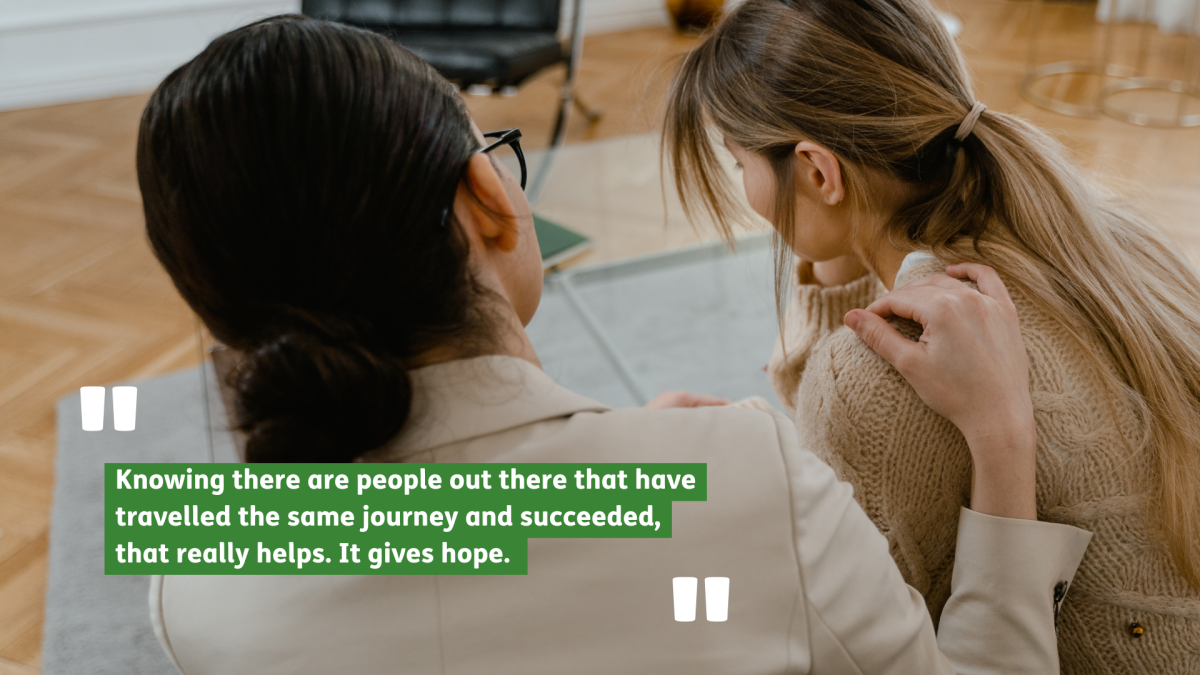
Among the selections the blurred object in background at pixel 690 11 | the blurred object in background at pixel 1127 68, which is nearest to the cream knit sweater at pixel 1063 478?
the blurred object in background at pixel 1127 68

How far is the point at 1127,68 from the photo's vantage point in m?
3.87

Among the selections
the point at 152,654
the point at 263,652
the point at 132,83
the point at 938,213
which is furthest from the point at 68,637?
the point at 132,83

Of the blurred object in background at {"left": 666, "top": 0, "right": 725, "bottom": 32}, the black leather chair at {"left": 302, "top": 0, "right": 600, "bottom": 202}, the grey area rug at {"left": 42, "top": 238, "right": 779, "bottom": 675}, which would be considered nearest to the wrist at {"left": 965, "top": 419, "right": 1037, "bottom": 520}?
the grey area rug at {"left": 42, "top": 238, "right": 779, "bottom": 675}

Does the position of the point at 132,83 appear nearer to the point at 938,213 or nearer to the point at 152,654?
the point at 152,654

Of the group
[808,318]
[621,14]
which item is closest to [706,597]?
[808,318]

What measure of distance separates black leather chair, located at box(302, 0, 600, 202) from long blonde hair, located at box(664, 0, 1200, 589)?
1.90m

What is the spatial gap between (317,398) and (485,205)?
163 millimetres

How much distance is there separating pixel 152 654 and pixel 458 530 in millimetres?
1069

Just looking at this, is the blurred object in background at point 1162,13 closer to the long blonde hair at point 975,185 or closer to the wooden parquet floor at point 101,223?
the wooden parquet floor at point 101,223

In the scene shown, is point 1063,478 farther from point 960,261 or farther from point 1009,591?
point 960,261

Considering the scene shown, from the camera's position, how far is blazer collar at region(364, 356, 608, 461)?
0.59 meters

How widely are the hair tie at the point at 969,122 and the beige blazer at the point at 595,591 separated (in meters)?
0.44

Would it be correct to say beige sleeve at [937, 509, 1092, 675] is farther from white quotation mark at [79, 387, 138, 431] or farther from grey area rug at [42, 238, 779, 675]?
white quotation mark at [79, 387, 138, 431]

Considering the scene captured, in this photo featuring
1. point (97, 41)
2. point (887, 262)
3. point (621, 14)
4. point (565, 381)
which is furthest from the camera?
point (621, 14)
